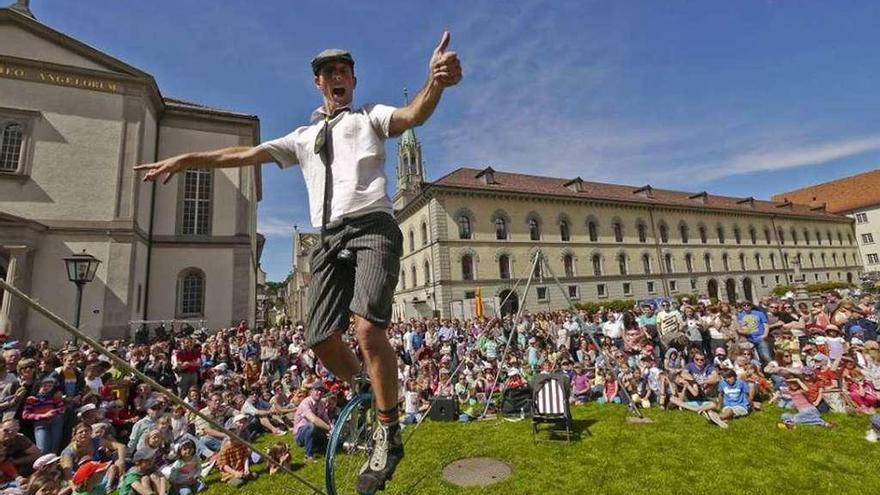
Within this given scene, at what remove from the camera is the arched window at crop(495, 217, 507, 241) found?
142ft

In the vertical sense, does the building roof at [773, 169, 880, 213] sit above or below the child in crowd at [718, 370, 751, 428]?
above

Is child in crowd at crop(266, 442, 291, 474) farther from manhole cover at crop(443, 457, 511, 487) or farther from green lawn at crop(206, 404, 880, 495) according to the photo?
manhole cover at crop(443, 457, 511, 487)


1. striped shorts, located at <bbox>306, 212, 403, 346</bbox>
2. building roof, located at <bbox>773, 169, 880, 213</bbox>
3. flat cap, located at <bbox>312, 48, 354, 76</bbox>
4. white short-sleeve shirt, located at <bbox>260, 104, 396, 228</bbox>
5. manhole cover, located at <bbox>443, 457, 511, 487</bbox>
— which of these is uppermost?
building roof, located at <bbox>773, 169, 880, 213</bbox>

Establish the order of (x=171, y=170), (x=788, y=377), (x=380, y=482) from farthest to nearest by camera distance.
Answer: (x=788, y=377)
(x=171, y=170)
(x=380, y=482)

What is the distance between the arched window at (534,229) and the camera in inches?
1768

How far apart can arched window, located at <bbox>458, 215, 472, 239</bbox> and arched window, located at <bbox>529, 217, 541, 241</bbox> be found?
23.7 ft

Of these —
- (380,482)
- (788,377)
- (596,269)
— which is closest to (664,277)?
(596,269)

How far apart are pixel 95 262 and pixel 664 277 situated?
54.1m

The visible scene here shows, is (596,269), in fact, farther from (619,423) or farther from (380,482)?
(380,482)

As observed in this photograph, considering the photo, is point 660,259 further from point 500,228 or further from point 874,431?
point 874,431

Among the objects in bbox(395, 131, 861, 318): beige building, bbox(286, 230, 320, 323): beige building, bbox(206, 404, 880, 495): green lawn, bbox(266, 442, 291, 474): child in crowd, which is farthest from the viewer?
bbox(286, 230, 320, 323): beige building

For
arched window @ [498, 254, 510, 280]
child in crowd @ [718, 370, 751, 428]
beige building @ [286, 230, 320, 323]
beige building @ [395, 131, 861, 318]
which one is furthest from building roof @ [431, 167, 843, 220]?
beige building @ [286, 230, 320, 323]

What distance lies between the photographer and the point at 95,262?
10.7 meters

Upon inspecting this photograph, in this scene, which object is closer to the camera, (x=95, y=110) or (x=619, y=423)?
(x=619, y=423)
